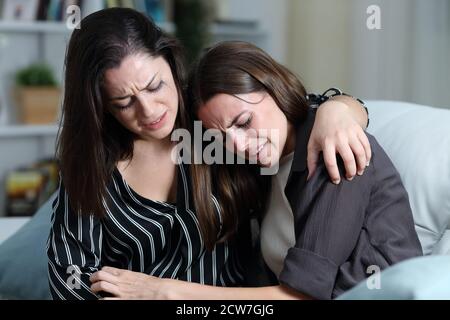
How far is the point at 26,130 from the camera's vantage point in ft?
10.5

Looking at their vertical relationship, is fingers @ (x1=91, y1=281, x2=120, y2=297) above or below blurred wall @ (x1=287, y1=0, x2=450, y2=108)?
below

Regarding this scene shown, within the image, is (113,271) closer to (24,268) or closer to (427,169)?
(24,268)

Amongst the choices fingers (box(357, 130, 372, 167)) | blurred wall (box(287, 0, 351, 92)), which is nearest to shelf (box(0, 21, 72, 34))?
blurred wall (box(287, 0, 351, 92))

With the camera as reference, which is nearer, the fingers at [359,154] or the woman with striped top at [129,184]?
the fingers at [359,154]

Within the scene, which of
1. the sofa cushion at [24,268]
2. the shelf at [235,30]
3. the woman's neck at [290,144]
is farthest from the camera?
the shelf at [235,30]

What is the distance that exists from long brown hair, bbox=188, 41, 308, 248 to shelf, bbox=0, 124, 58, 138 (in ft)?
6.76

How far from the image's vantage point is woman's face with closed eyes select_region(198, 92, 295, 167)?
1.19 m

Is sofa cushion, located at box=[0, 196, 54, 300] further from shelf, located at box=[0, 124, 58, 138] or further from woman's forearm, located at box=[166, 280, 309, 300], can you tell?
shelf, located at box=[0, 124, 58, 138]

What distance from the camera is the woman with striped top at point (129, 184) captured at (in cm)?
121

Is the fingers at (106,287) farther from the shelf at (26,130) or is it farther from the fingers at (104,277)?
the shelf at (26,130)

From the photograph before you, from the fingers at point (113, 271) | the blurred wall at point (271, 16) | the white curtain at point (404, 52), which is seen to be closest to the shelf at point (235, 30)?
the blurred wall at point (271, 16)

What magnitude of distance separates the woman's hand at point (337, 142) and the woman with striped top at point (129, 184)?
0.02 m

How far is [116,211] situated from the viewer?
1.31 metres

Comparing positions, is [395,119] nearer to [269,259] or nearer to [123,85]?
[269,259]
